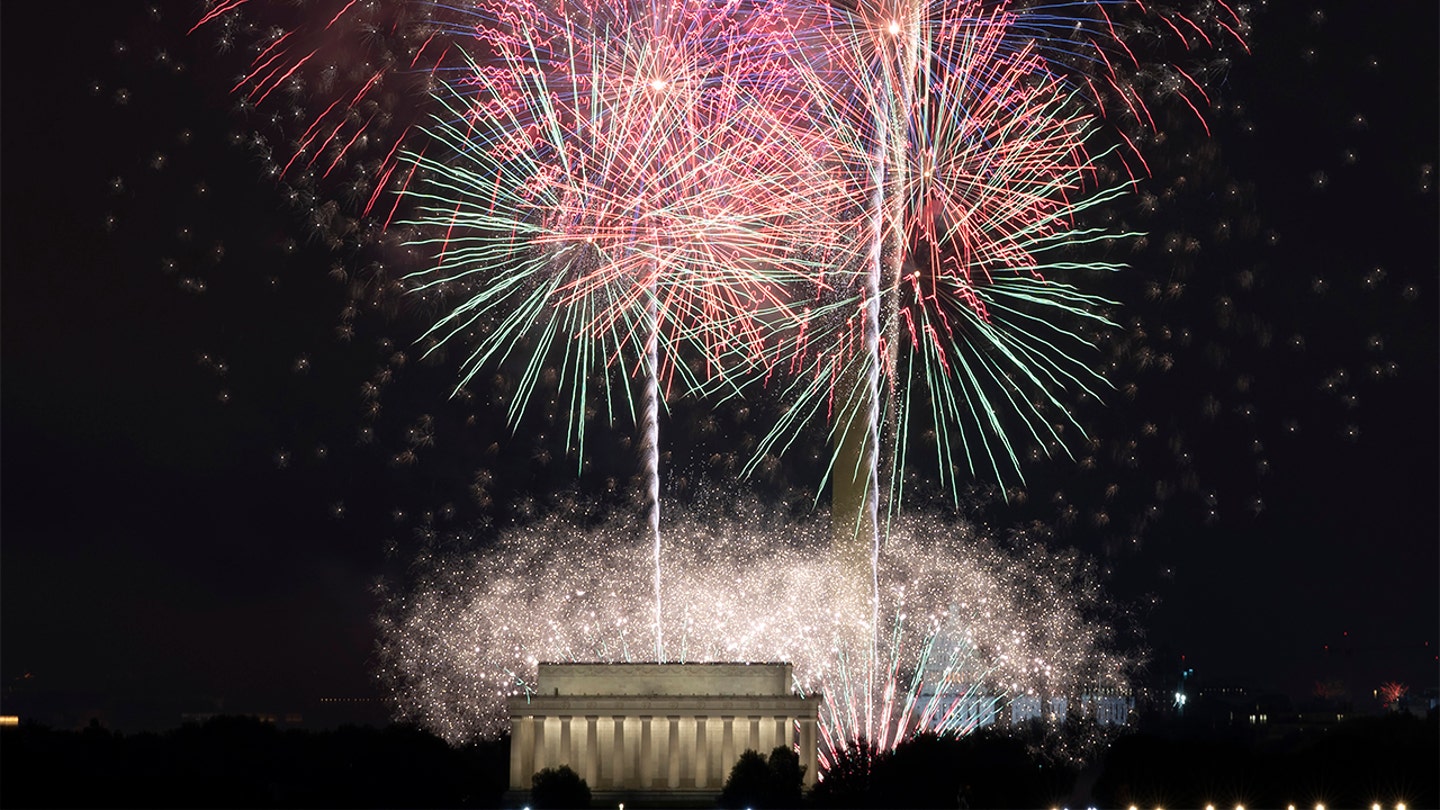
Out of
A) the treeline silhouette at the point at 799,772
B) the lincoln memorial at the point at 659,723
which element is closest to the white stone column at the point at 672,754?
the lincoln memorial at the point at 659,723

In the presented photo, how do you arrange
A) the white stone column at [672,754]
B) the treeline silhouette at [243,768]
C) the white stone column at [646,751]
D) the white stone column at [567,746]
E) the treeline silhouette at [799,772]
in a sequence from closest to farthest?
the treeline silhouette at [243,768], the treeline silhouette at [799,772], the white stone column at [672,754], the white stone column at [646,751], the white stone column at [567,746]

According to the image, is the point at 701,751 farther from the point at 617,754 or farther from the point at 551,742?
the point at 551,742

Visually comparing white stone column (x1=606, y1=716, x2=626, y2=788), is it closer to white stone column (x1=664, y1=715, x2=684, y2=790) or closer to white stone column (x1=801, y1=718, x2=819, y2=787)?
white stone column (x1=664, y1=715, x2=684, y2=790)

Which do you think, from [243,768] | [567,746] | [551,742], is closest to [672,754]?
[567,746]

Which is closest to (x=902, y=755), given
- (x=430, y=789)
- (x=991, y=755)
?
(x=991, y=755)

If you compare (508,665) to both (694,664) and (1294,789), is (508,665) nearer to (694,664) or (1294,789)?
(694,664)

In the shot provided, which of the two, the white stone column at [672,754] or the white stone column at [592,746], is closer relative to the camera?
the white stone column at [672,754]

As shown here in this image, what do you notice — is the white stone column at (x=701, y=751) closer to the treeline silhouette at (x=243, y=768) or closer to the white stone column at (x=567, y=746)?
the white stone column at (x=567, y=746)

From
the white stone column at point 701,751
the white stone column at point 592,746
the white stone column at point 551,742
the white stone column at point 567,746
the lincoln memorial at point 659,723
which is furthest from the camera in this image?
the white stone column at point 551,742
